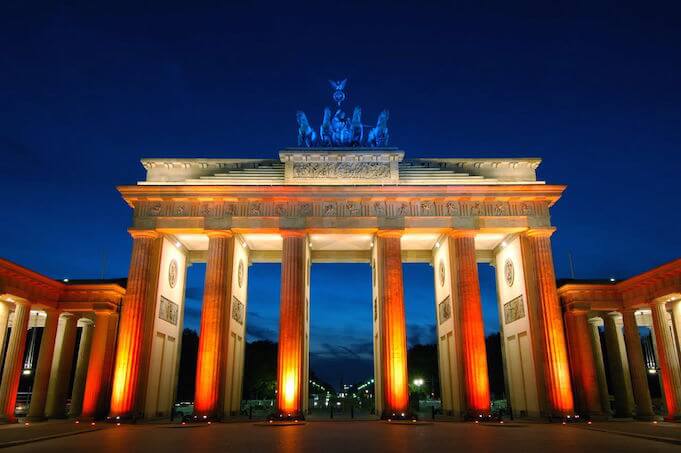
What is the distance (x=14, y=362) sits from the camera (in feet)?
95.1

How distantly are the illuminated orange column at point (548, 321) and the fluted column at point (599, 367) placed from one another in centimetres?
490

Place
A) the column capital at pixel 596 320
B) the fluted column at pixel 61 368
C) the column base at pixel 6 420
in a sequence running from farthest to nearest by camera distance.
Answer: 1. the column capital at pixel 596 320
2. the fluted column at pixel 61 368
3. the column base at pixel 6 420

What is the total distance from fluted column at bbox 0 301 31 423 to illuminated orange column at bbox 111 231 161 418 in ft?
19.3

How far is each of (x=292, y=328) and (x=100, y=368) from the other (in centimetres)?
1167

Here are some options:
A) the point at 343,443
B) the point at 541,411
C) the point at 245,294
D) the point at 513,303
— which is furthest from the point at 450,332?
the point at 343,443

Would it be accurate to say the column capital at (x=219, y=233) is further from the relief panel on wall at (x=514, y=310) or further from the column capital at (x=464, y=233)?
the relief panel on wall at (x=514, y=310)

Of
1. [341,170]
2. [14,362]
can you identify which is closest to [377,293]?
[341,170]

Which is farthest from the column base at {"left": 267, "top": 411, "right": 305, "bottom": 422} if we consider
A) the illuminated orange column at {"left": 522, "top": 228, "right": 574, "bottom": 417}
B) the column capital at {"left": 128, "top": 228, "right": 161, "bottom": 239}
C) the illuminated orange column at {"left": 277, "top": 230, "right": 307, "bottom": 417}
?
the illuminated orange column at {"left": 522, "top": 228, "right": 574, "bottom": 417}

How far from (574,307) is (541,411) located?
6857 mm

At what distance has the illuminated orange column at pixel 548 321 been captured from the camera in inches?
1075

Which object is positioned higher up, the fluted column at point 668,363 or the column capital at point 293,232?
the column capital at point 293,232

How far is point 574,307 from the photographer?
100 ft

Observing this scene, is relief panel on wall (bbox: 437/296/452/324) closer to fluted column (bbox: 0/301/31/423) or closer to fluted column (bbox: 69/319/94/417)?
fluted column (bbox: 69/319/94/417)

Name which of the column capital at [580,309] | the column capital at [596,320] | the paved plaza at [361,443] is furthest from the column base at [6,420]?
the column capital at [596,320]
